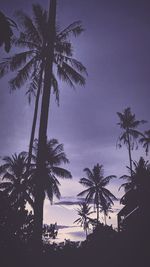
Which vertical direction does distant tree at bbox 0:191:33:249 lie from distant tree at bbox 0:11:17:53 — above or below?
below

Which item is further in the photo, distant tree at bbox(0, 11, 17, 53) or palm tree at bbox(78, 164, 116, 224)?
palm tree at bbox(78, 164, 116, 224)

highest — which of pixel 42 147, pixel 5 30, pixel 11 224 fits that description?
pixel 5 30

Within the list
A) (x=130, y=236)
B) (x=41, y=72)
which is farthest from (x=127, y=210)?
(x=41, y=72)

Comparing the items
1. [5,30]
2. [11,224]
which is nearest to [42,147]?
[11,224]

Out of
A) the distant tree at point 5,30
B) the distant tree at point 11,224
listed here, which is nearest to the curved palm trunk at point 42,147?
the distant tree at point 11,224

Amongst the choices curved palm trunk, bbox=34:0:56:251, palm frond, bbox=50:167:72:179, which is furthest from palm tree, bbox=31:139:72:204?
curved palm trunk, bbox=34:0:56:251

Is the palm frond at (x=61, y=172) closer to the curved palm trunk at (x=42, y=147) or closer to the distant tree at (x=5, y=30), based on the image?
the curved palm trunk at (x=42, y=147)

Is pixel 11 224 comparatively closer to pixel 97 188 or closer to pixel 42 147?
pixel 42 147

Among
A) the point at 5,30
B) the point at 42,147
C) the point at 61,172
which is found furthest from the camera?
the point at 61,172

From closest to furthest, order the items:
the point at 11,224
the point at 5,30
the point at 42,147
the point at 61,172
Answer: the point at 5,30, the point at 11,224, the point at 42,147, the point at 61,172

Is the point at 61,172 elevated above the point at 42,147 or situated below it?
above

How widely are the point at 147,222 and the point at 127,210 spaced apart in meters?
5.18

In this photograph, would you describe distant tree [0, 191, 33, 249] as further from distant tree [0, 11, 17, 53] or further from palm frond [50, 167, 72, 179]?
palm frond [50, 167, 72, 179]

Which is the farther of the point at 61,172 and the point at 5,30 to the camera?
the point at 61,172
